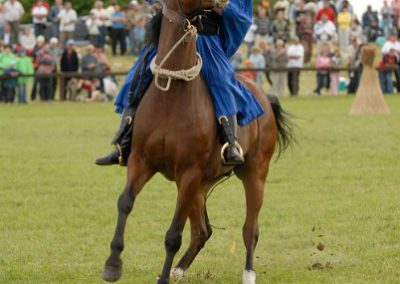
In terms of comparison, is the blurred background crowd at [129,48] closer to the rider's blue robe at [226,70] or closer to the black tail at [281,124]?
the black tail at [281,124]

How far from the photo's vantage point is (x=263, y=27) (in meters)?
37.0

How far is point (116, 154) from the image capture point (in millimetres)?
8523

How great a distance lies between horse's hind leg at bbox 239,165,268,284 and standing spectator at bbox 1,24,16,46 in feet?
84.3

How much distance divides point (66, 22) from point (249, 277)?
91.6 ft

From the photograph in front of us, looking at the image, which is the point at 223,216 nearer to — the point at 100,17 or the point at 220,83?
the point at 220,83

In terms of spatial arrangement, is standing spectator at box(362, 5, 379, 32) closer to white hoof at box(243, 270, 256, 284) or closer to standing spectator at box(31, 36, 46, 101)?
standing spectator at box(31, 36, 46, 101)

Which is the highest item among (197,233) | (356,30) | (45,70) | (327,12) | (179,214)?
(179,214)

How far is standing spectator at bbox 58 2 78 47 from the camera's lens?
35688 mm

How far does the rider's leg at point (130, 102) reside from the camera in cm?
831

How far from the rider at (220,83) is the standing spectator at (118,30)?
2791 cm

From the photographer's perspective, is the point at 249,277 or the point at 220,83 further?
the point at 249,277

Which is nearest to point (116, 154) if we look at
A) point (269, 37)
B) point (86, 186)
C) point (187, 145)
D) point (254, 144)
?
point (187, 145)

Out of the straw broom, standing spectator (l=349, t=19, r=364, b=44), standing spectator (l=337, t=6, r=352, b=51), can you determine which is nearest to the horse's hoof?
the straw broom

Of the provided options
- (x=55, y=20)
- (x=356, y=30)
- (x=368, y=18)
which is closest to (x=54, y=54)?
(x=55, y=20)
